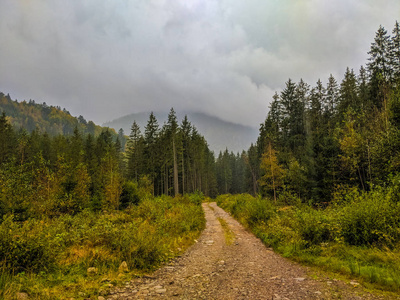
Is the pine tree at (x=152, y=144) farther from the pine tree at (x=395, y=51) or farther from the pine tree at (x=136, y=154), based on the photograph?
the pine tree at (x=395, y=51)

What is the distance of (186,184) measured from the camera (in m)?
60.0

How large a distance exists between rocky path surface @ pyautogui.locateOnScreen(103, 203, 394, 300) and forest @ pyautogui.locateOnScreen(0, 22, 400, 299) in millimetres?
1073

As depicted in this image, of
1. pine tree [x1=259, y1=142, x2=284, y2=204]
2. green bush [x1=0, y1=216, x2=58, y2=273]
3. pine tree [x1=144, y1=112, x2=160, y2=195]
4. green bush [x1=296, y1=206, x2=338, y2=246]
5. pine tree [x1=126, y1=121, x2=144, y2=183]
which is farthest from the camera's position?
pine tree [x1=126, y1=121, x2=144, y2=183]

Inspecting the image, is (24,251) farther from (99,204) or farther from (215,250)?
(99,204)

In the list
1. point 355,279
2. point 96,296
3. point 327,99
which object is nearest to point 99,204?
point 96,296

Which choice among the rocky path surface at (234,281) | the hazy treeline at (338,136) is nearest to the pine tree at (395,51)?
the hazy treeline at (338,136)

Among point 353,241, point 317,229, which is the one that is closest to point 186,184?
point 317,229

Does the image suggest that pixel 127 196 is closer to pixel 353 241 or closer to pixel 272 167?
pixel 272 167

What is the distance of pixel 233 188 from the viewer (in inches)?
3772

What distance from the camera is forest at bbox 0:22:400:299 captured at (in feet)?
19.6

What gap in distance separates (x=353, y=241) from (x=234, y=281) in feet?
15.8

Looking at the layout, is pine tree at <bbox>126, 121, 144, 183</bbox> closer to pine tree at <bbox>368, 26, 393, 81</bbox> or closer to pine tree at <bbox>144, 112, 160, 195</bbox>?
pine tree at <bbox>144, 112, 160, 195</bbox>

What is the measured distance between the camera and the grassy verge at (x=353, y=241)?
5.05 metres

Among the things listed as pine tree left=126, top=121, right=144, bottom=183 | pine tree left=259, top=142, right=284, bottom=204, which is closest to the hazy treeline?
pine tree left=259, top=142, right=284, bottom=204
